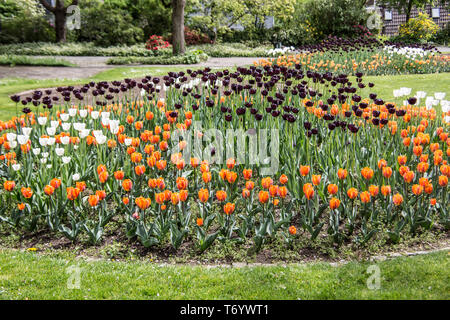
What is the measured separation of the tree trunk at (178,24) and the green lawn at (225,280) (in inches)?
658

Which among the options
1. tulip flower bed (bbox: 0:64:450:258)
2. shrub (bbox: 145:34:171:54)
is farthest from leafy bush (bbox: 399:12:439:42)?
tulip flower bed (bbox: 0:64:450:258)

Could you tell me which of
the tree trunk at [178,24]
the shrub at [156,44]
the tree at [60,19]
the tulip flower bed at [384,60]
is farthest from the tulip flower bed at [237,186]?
the tree at [60,19]

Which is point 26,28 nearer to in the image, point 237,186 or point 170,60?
point 170,60

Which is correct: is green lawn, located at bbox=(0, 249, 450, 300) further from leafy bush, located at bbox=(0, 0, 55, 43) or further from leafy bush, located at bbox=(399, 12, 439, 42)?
leafy bush, located at bbox=(0, 0, 55, 43)

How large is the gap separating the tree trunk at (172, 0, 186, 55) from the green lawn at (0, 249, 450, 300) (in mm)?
16705

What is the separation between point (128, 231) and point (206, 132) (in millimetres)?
2203

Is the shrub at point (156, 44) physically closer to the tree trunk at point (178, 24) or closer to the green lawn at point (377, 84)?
the tree trunk at point (178, 24)

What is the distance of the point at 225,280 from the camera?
12.6 ft

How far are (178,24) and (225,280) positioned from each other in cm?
1733

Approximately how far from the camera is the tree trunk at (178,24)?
19203 mm

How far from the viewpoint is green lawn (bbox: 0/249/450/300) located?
11.8 feet
